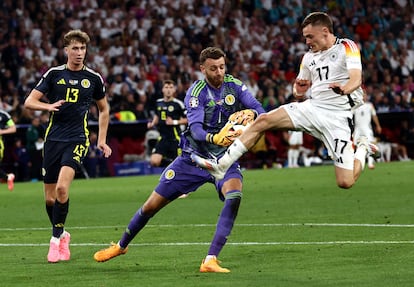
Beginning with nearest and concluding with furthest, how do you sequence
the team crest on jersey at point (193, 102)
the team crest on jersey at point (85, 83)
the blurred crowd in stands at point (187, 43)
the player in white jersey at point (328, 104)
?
1. the team crest on jersey at point (193, 102)
2. the player in white jersey at point (328, 104)
3. the team crest on jersey at point (85, 83)
4. the blurred crowd in stands at point (187, 43)

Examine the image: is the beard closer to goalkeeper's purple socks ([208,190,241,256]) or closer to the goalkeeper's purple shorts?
the goalkeeper's purple shorts

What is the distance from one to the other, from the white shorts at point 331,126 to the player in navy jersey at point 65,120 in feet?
8.91

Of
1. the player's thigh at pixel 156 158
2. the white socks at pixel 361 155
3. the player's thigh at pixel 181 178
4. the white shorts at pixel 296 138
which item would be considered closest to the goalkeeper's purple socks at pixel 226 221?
the player's thigh at pixel 181 178

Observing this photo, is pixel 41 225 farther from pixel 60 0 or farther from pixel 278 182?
pixel 60 0

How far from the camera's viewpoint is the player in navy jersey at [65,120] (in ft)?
41.4

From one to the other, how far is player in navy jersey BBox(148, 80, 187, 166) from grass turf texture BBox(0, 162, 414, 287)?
41.2 inches

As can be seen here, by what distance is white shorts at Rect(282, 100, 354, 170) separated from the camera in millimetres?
11672

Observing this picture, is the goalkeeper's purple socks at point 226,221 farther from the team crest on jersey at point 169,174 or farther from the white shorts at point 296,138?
the white shorts at point 296,138

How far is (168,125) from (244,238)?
1114cm

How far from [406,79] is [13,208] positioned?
69.0ft

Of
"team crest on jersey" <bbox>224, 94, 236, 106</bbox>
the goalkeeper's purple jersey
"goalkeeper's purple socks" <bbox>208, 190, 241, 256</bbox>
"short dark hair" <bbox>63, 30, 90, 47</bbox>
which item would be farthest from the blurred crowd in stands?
"goalkeeper's purple socks" <bbox>208, 190, 241, 256</bbox>

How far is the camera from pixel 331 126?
11703mm

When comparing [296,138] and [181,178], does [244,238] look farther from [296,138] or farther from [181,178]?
[296,138]

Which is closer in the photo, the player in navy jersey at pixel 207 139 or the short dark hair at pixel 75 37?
the player in navy jersey at pixel 207 139
